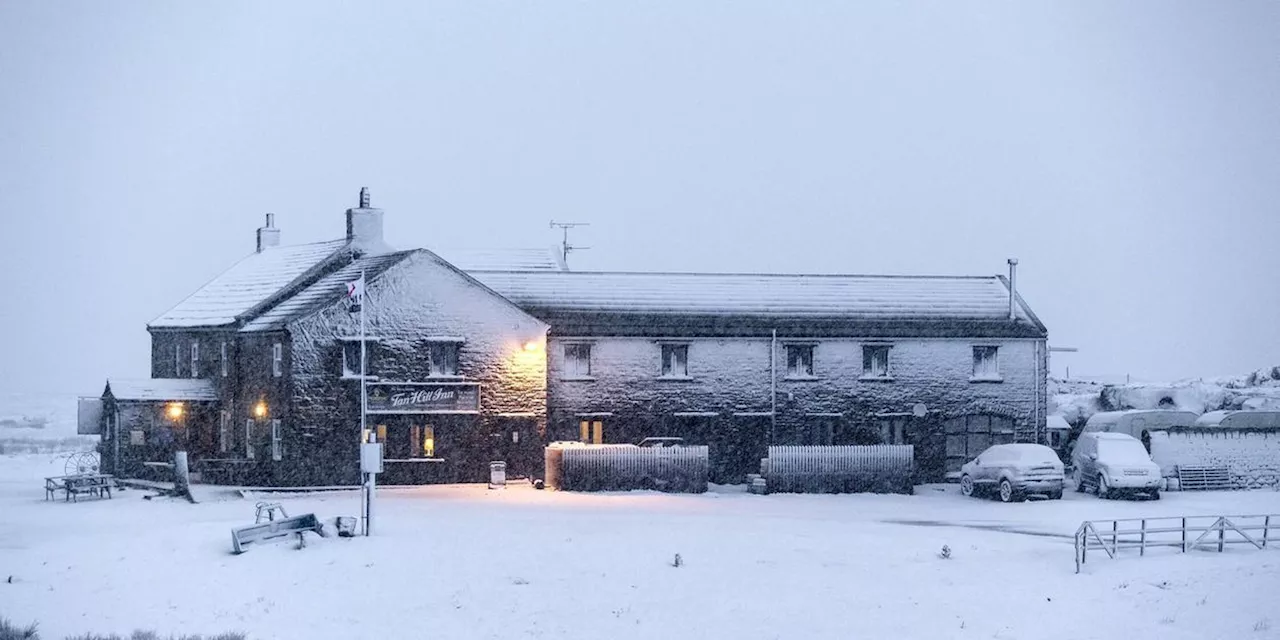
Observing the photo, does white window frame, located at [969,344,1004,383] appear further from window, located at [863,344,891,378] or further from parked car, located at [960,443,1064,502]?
parked car, located at [960,443,1064,502]

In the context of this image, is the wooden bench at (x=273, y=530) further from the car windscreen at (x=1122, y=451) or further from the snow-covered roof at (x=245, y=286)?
the car windscreen at (x=1122, y=451)

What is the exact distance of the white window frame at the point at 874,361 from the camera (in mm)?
50531

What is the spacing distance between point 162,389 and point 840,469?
23.3 meters

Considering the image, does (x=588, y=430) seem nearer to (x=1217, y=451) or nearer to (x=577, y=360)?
(x=577, y=360)

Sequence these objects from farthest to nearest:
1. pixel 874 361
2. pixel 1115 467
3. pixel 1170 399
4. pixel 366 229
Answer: pixel 1170 399, pixel 366 229, pixel 874 361, pixel 1115 467

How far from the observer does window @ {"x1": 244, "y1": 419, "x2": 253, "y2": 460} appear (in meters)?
46.8

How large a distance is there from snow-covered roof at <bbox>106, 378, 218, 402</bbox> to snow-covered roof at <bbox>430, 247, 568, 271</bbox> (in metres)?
12.4

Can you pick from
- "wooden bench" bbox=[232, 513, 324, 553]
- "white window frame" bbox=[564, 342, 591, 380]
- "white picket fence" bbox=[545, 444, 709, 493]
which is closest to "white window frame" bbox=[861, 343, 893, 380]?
"white picket fence" bbox=[545, 444, 709, 493]

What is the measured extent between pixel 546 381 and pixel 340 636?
2347 centimetres

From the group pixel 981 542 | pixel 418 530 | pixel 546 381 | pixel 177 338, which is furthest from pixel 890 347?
pixel 177 338

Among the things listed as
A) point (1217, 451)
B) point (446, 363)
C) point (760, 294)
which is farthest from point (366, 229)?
point (1217, 451)

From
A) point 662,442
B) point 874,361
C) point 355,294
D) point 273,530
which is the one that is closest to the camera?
point 273,530

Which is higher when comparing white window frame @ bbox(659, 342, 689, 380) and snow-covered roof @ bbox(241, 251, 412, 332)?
snow-covered roof @ bbox(241, 251, 412, 332)

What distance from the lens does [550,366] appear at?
49.0 meters
